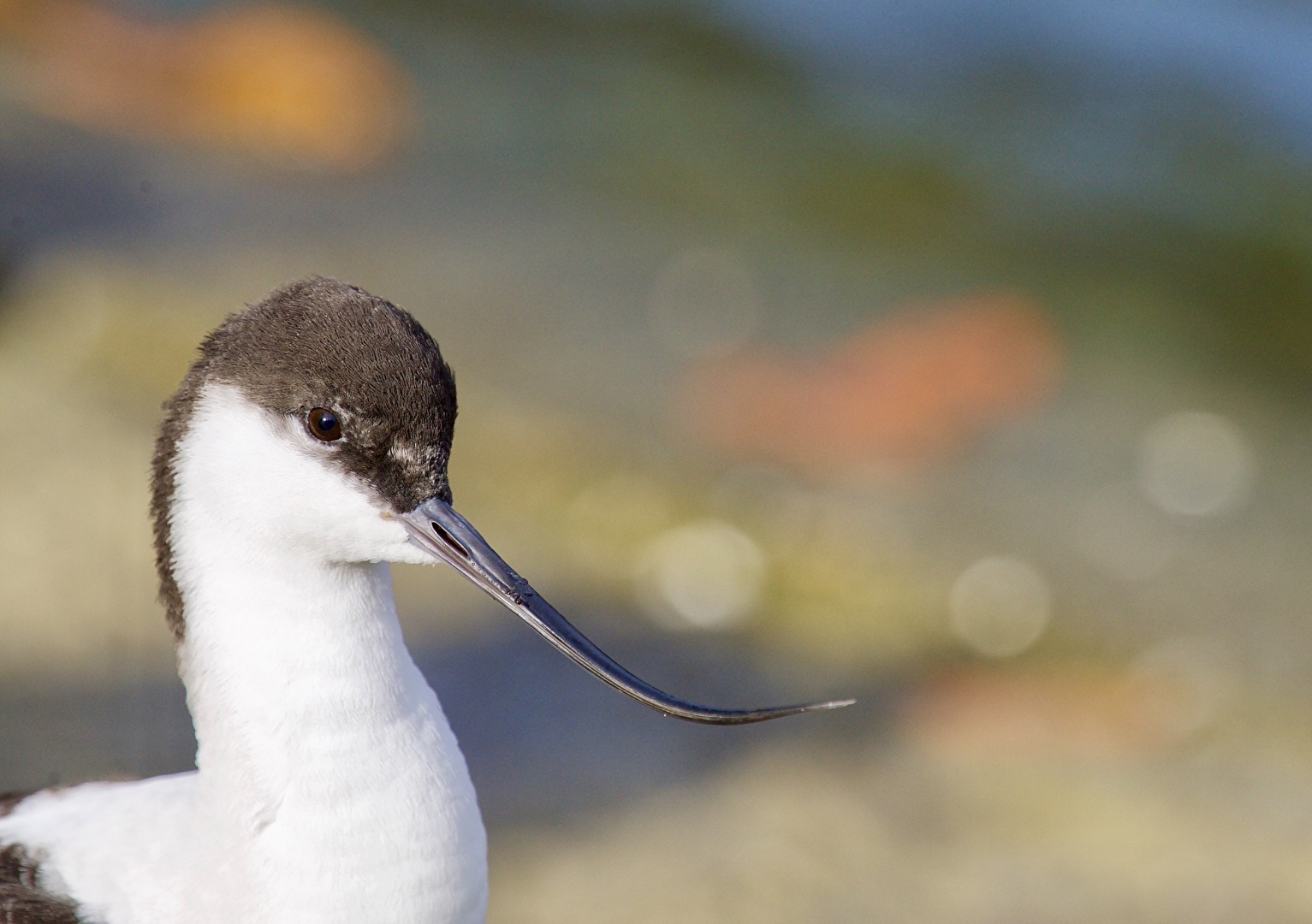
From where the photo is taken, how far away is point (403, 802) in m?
2.25

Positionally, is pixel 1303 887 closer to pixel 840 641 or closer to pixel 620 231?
pixel 840 641

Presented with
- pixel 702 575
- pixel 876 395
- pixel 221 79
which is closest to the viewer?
pixel 702 575

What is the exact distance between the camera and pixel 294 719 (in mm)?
2209

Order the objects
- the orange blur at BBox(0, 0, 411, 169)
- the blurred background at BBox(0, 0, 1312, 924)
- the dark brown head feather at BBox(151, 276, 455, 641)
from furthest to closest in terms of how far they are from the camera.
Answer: the orange blur at BBox(0, 0, 411, 169) < the blurred background at BBox(0, 0, 1312, 924) < the dark brown head feather at BBox(151, 276, 455, 641)

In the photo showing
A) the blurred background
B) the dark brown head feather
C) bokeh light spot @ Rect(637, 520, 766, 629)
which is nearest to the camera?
the dark brown head feather

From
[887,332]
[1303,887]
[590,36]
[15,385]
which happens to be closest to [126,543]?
[15,385]

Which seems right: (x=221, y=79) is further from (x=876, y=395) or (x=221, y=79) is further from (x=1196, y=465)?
(x=1196, y=465)

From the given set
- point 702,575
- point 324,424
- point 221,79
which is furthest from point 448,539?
point 221,79

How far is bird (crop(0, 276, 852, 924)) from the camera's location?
6.89 ft

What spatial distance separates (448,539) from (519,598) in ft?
0.49

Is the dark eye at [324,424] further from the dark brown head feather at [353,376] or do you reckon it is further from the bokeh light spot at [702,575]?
the bokeh light spot at [702,575]

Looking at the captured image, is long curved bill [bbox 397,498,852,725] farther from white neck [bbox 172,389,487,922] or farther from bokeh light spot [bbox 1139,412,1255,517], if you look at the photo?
bokeh light spot [bbox 1139,412,1255,517]

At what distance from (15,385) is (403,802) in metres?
3.37

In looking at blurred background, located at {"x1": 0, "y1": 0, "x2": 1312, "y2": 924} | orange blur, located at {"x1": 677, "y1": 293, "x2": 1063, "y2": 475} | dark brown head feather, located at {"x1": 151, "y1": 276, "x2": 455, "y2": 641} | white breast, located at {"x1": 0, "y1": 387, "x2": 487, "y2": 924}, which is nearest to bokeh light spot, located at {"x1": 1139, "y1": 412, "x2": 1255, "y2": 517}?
blurred background, located at {"x1": 0, "y1": 0, "x2": 1312, "y2": 924}
